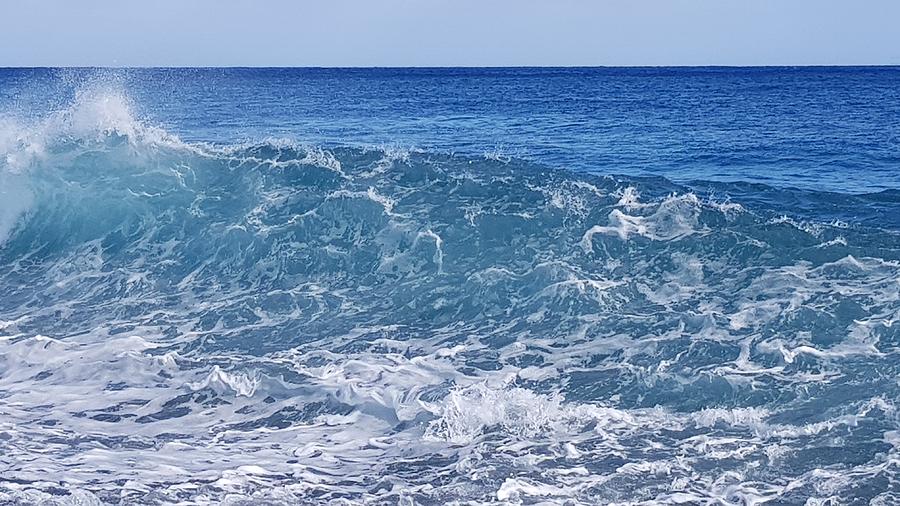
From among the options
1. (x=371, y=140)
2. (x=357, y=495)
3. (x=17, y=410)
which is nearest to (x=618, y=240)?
(x=357, y=495)

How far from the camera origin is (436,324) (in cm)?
1154

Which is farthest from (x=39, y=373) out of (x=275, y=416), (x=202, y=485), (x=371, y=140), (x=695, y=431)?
(x=371, y=140)

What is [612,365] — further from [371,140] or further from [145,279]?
[371,140]

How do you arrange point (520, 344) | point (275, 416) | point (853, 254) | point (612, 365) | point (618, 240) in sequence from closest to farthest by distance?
1. point (275, 416)
2. point (612, 365)
3. point (520, 344)
4. point (853, 254)
5. point (618, 240)

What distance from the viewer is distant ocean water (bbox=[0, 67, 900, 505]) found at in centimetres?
750

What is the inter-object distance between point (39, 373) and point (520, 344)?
5559 millimetres

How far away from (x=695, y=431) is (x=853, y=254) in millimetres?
5419

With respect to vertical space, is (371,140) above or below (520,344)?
above

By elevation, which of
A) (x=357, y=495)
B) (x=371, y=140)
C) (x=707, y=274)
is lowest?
(x=357, y=495)

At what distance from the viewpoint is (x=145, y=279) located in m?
13.9

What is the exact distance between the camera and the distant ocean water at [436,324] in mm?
7496

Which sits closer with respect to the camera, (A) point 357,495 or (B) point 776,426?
(A) point 357,495

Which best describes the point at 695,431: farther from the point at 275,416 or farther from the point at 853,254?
the point at 853,254

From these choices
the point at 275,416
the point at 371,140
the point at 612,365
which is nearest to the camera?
the point at 275,416
